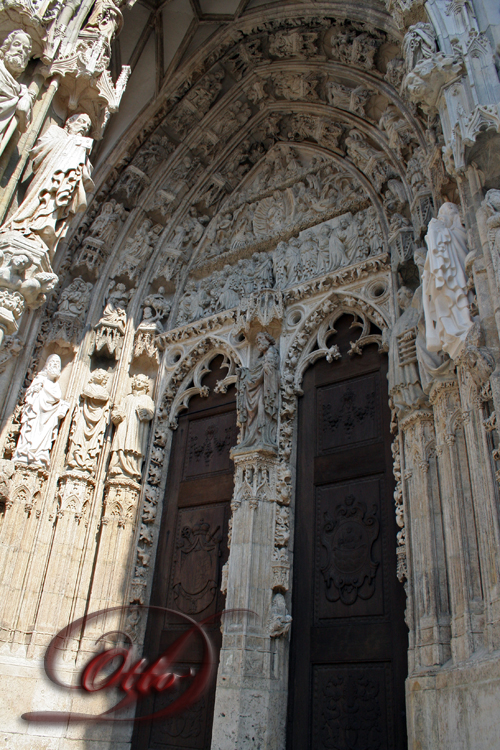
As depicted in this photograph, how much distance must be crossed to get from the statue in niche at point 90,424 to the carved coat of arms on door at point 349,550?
302cm

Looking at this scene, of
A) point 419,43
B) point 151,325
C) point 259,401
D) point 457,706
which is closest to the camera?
point 457,706

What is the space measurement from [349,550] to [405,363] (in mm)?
1862

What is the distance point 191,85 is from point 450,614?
7.78 meters

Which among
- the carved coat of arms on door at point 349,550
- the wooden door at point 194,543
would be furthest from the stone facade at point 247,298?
the carved coat of arms on door at point 349,550

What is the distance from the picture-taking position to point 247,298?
7.44 metres

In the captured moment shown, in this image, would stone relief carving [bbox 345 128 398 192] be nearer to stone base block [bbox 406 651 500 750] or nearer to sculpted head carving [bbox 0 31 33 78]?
sculpted head carving [bbox 0 31 33 78]

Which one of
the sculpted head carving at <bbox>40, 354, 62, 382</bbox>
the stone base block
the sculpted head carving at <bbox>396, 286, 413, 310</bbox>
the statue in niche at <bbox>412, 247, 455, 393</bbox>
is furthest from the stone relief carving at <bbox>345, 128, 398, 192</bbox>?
the stone base block

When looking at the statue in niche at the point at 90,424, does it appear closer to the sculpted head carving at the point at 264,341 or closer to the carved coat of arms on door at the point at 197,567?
the carved coat of arms on door at the point at 197,567

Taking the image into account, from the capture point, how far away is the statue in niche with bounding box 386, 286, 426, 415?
534 centimetres

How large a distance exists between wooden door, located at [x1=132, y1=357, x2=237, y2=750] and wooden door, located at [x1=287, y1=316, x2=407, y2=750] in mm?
967

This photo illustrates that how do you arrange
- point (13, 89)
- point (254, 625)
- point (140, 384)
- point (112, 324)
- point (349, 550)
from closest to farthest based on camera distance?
point (254, 625), point (349, 550), point (13, 89), point (140, 384), point (112, 324)

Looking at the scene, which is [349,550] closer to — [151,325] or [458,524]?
[458,524]

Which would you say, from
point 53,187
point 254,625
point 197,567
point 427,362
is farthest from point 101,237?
point 254,625

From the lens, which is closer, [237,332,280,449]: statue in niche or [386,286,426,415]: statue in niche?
[386,286,426,415]: statue in niche
